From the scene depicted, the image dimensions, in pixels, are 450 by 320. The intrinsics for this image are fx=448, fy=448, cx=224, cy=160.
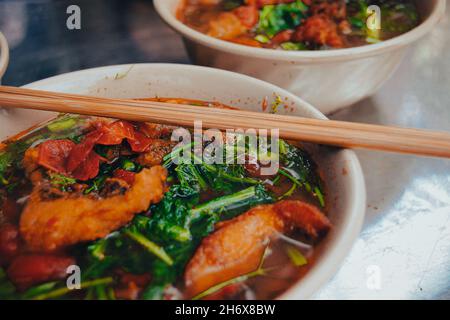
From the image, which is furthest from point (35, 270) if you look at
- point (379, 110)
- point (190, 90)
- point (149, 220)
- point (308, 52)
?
point (379, 110)

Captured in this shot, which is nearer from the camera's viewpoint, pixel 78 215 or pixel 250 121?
pixel 78 215

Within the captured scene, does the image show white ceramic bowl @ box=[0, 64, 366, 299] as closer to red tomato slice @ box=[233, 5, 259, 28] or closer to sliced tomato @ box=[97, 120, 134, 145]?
sliced tomato @ box=[97, 120, 134, 145]

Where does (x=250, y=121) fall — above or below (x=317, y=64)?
below

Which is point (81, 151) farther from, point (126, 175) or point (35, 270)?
point (35, 270)

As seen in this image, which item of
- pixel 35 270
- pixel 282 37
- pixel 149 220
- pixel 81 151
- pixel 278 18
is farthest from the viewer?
pixel 278 18

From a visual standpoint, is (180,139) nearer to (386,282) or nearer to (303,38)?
(386,282)

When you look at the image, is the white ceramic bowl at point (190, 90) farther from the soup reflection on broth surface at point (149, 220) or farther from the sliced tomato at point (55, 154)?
the sliced tomato at point (55, 154)
